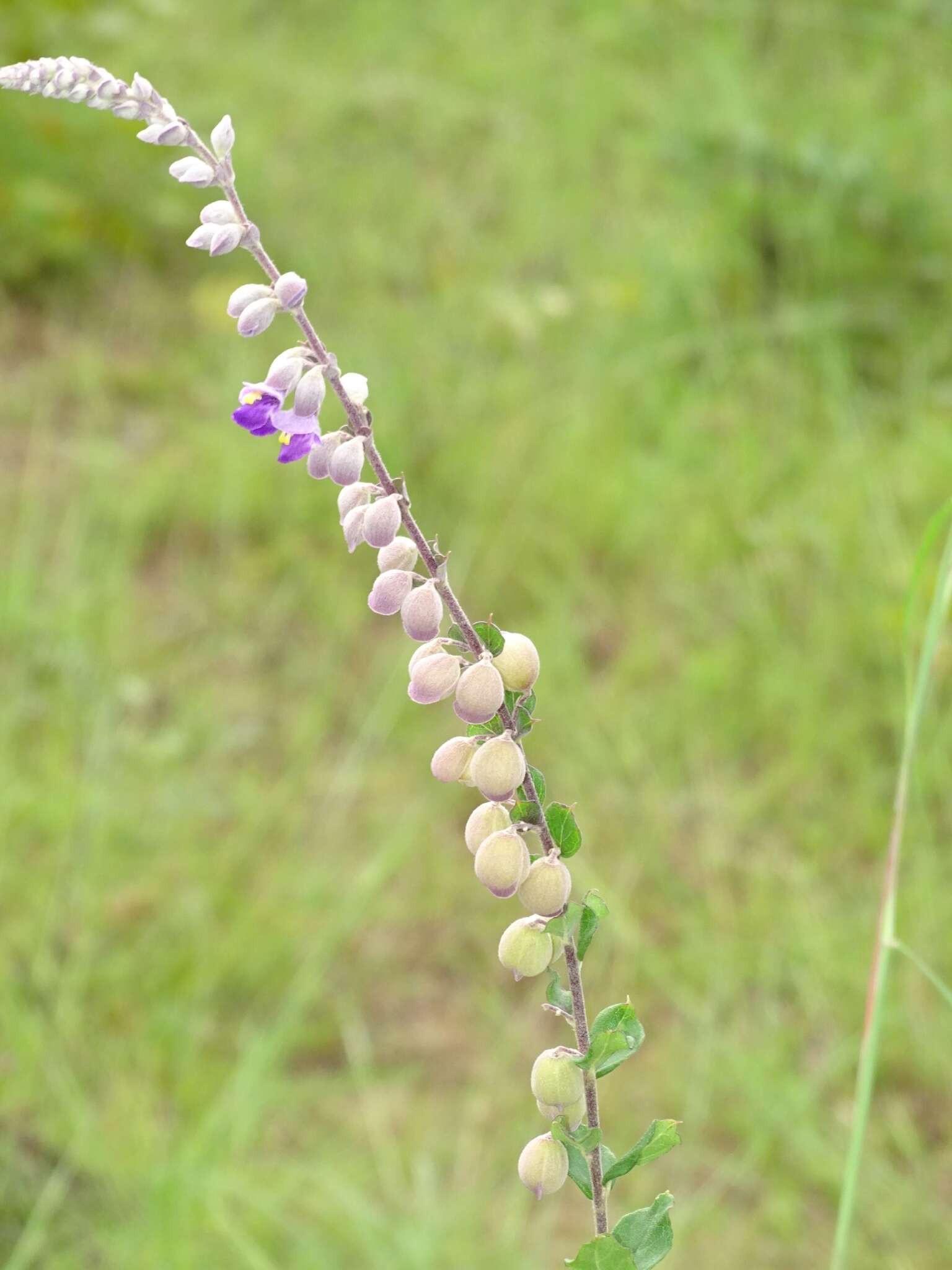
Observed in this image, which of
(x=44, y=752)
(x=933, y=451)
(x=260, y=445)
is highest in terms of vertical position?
(x=933, y=451)

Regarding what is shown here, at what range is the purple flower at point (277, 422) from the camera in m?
0.89

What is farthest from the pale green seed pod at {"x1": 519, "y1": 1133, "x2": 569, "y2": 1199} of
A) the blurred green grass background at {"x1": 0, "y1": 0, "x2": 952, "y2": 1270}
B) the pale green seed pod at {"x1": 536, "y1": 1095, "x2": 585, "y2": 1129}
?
the blurred green grass background at {"x1": 0, "y1": 0, "x2": 952, "y2": 1270}

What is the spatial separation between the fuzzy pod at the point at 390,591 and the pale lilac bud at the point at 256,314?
185 mm

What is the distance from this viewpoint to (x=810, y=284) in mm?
4023

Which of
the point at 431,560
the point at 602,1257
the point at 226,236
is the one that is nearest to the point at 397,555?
the point at 431,560

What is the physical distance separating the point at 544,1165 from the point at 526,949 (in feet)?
0.45

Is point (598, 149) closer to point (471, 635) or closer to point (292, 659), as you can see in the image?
point (292, 659)

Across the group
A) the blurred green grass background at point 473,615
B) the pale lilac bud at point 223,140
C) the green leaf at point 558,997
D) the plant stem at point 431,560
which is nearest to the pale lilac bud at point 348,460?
the plant stem at point 431,560

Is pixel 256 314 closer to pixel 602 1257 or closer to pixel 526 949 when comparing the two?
pixel 526 949

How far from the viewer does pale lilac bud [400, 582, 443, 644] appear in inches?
32.8

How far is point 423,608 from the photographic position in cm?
83

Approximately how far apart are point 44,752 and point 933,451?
228cm

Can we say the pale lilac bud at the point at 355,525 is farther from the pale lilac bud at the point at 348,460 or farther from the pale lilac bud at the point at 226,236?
the pale lilac bud at the point at 226,236

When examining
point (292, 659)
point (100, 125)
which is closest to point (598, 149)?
point (100, 125)
